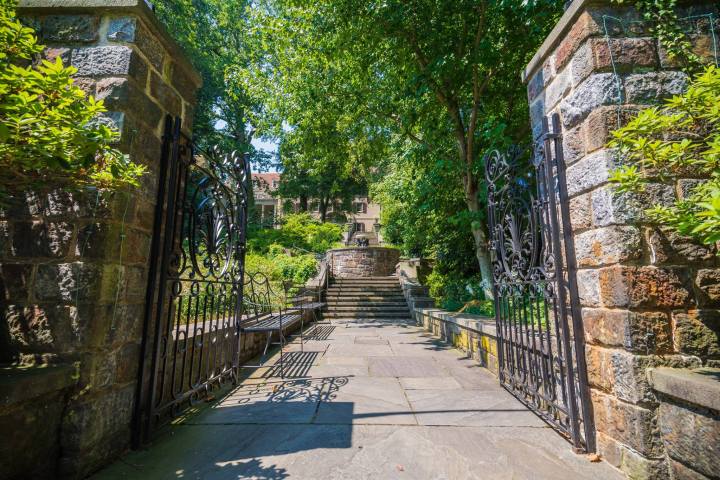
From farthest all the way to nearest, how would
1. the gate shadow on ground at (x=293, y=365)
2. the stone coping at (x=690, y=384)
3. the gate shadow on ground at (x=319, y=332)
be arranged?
1. the gate shadow on ground at (x=319, y=332)
2. the gate shadow on ground at (x=293, y=365)
3. the stone coping at (x=690, y=384)

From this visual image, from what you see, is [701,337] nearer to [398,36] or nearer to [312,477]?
[312,477]

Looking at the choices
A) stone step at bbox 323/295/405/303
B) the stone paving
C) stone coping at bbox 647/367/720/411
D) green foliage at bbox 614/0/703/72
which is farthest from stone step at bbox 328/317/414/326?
green foliage at bbox 614/0/703/72

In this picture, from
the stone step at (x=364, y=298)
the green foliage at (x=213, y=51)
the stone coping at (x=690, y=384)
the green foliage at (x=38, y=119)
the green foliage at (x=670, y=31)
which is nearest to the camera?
the green foliage at (x=38, y=119)

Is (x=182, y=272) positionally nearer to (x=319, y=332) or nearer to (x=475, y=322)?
(x=475, y=322)

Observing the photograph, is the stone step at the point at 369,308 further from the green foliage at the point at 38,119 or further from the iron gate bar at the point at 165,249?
the green foliage at the point at 38,119

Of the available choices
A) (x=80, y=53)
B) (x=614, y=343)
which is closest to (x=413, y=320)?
(x=614, y=343)

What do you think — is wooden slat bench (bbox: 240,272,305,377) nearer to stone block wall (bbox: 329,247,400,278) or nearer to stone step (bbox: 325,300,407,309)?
stone step (bbox: 325,300,407,309)

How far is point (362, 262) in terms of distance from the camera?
14.5m

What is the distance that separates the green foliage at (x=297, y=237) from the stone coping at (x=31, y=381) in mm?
15439

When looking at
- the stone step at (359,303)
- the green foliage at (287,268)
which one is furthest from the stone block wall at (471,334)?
the green foliage at (287,268)

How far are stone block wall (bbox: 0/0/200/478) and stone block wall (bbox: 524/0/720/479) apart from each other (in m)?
2.97

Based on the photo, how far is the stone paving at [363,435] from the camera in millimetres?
1911

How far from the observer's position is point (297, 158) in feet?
37.5

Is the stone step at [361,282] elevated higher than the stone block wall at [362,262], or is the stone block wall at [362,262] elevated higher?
the stone block wall at [362,262]
